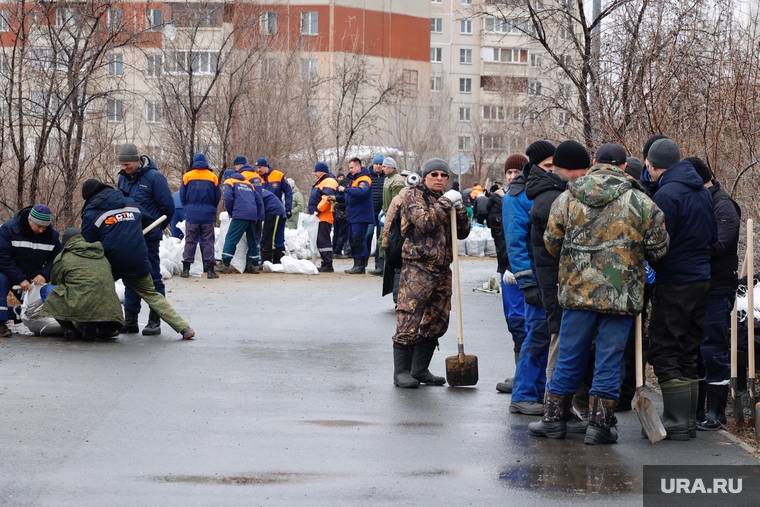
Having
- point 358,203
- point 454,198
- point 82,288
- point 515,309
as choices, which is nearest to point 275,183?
point 358,203

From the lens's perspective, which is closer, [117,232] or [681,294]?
[681,294]

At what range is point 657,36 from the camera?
1301cm

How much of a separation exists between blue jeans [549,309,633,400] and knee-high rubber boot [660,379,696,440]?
52cm

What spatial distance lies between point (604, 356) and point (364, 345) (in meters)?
5.17

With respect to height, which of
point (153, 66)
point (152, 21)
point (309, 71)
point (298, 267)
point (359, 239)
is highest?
point (152, 21)

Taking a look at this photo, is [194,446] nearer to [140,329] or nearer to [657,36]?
[140,329]

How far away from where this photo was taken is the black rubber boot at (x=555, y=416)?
7.68 metres

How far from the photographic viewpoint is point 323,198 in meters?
22.4

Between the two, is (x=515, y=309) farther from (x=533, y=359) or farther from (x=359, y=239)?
(x=359, y=239)

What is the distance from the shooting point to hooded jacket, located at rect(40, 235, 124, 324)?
11.6m

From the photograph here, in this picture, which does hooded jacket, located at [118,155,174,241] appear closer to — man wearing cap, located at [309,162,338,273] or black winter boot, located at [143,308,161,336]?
black winter boot, located at [143,308,161,336]

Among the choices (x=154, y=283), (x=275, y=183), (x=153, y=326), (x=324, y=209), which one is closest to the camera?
(x=153, y=326)

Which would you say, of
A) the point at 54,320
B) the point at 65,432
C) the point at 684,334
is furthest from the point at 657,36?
the point at 65,432

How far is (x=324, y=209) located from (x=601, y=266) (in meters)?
15.2
